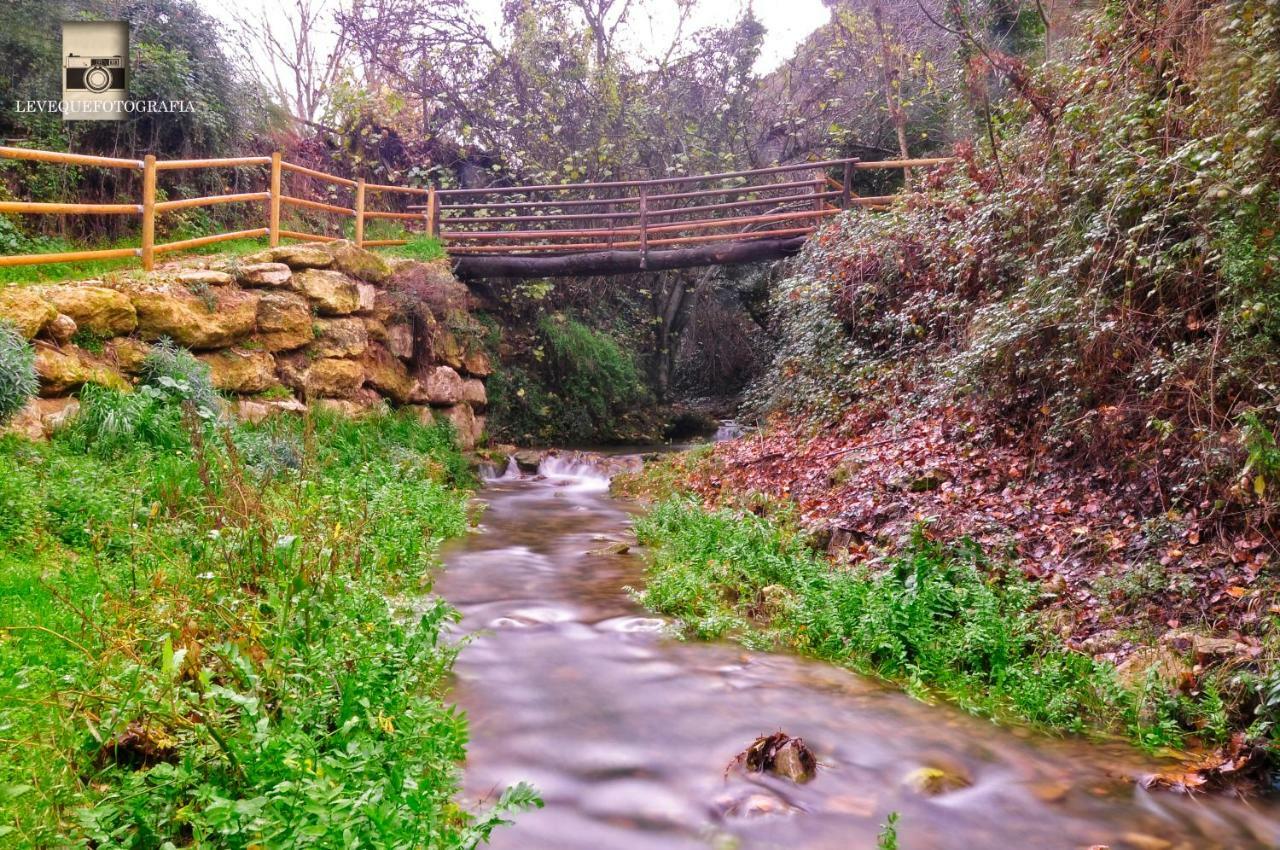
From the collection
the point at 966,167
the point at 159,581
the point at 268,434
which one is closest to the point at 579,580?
the point at 159,581

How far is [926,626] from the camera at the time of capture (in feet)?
17.2

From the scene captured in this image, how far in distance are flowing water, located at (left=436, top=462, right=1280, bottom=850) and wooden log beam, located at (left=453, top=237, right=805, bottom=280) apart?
29.9 ft

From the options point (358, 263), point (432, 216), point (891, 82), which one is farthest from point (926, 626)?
point (891, 82)

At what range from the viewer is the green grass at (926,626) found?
4.40m

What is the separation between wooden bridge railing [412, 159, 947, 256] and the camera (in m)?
13.8

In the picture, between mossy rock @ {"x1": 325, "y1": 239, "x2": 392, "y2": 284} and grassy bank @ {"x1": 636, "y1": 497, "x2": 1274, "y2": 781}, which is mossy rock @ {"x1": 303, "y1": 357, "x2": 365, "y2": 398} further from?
grassy bank @ {"x1": 636, "y1": 497, "x2": 1274, "y2": 781}

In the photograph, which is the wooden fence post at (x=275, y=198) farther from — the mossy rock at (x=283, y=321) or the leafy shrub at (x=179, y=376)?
the leafy shrub at (x=179, y=376)

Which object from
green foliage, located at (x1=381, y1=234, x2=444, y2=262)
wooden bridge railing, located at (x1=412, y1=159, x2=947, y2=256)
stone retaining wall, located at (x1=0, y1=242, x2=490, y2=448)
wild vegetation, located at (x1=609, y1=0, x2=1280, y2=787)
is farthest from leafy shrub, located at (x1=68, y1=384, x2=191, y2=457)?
wooden bridge railing, located at (x1=412, y1=159, x2=947, y2=256)

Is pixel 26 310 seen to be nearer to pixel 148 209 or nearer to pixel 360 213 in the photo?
pixel 148 209

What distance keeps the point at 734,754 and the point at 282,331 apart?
879cm

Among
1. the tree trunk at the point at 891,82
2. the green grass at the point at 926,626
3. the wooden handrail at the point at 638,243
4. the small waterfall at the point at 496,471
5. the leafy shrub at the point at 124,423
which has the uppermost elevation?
the tree trunk at the point at 891,82

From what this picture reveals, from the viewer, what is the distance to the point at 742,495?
9.28 metres
